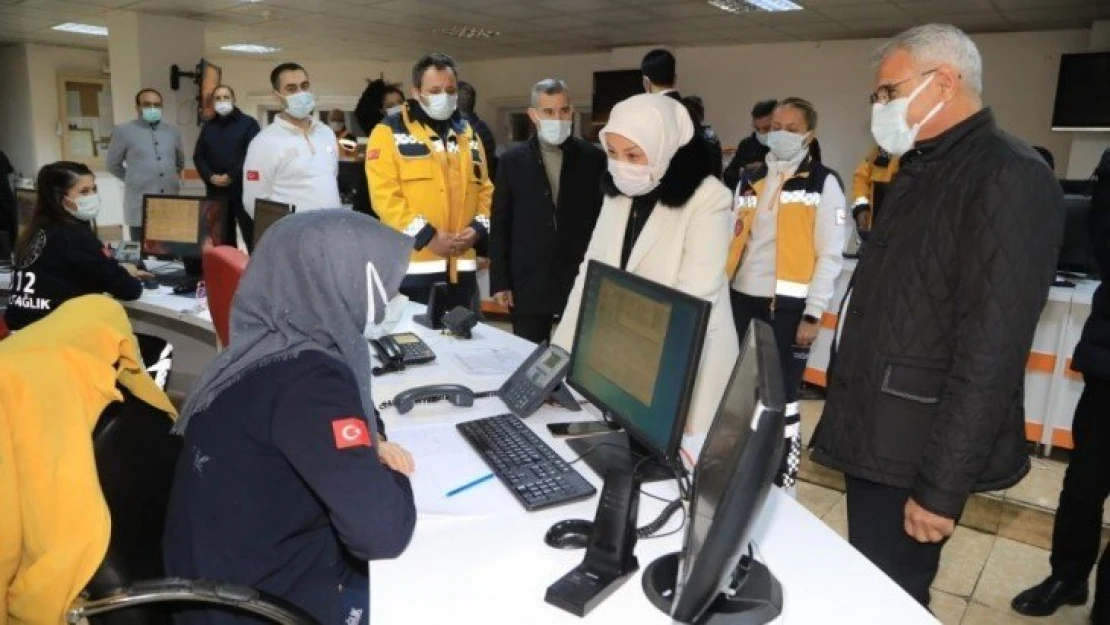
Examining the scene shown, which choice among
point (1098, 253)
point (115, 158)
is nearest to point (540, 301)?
point (1098, 253)

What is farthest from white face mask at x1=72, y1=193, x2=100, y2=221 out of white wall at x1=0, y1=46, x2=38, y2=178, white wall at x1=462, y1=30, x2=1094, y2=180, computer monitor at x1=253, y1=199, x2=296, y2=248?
white wall at x1=0, y1=46, x2=38, y2=178

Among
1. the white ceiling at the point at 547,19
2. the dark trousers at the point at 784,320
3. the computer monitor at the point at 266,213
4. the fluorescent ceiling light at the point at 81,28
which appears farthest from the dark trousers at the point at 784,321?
the fluorescent ceiling light at the point at 81,28

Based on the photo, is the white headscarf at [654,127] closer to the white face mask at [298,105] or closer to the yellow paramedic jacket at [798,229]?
the yellow paramedic jacket at [798,229]

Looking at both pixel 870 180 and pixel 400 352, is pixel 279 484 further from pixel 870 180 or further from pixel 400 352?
pixel 870 180

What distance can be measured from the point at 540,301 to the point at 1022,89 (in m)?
6.59

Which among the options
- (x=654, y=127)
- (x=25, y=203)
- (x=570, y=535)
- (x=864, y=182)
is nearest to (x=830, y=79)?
(x=864, y=182)

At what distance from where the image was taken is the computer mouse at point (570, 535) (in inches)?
47.4

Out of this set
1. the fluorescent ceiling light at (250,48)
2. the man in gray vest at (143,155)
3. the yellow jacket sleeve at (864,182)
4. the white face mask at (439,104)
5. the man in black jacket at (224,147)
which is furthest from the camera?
the fluorescent ceiling light at (250,48)

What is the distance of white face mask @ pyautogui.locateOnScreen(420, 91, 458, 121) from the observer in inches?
117

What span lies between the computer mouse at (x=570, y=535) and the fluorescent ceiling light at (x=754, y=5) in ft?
20.7

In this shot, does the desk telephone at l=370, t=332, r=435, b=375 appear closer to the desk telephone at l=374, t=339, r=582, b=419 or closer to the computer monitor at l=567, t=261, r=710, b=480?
the desk telephone at l=374, t=339, r=582, b=419

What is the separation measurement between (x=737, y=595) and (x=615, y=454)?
0.54m

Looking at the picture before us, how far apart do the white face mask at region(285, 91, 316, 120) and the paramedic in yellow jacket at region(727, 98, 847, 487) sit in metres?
2.35

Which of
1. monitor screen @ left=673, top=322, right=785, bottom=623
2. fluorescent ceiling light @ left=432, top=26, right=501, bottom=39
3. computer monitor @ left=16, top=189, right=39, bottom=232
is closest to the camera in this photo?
monitor screen @ left=673, top=322, right=785, bottom=623
